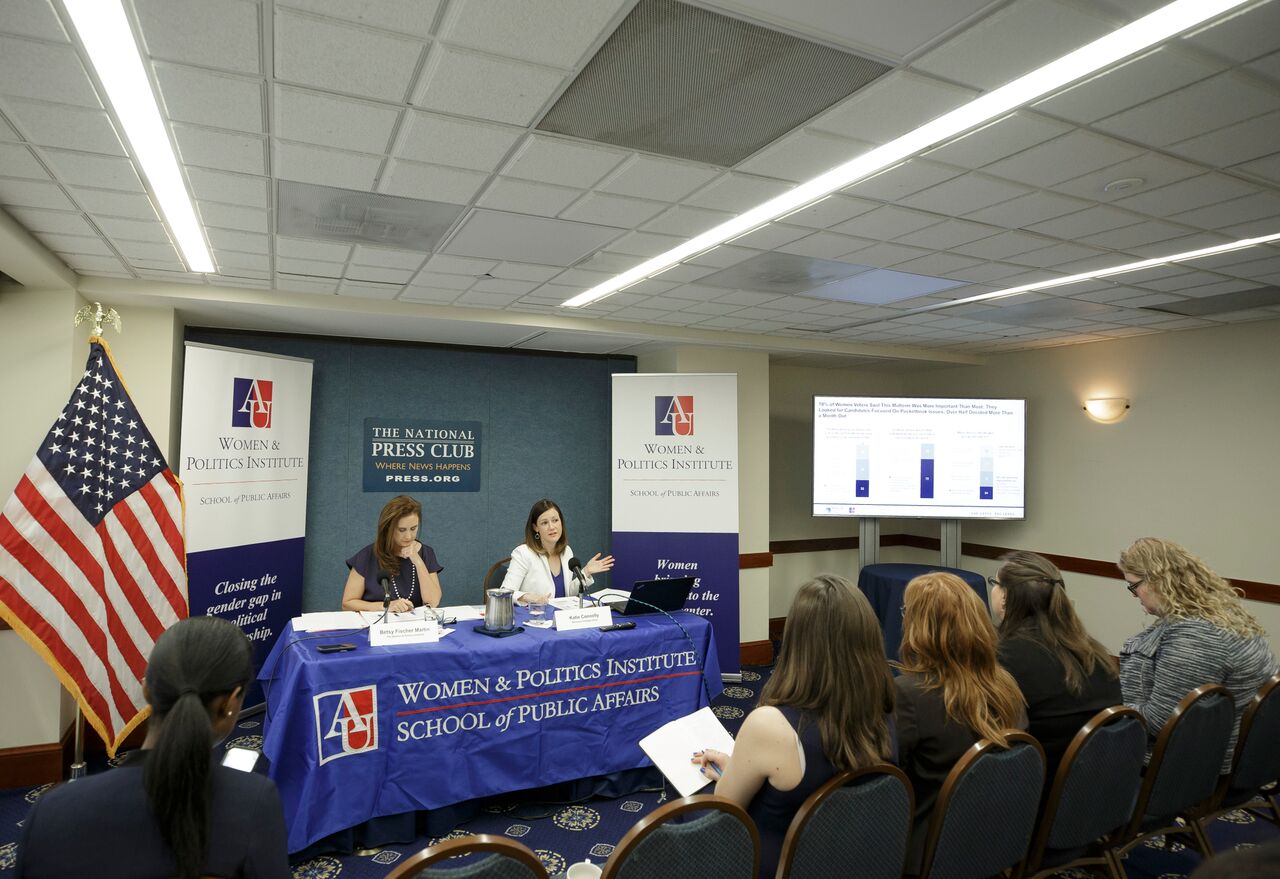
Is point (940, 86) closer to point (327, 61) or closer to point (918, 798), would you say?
point (327, 61)

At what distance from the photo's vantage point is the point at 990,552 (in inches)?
271

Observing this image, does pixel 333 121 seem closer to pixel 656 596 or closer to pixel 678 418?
pixel 656 596

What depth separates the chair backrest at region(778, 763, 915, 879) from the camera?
1729mm

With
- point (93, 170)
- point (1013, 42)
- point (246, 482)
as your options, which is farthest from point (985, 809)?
point (246, 482)

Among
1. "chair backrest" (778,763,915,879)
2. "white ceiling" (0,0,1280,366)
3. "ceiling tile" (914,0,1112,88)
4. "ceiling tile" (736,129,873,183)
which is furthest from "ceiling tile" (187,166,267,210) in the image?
"chair backrest" (778,763,915,879)

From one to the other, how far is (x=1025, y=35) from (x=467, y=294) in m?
3.31

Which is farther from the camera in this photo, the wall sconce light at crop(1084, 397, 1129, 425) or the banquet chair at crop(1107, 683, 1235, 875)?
the wall sconce light at crop(1084, 397, 1129, 425)

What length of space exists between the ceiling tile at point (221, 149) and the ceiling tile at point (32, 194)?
65 cm

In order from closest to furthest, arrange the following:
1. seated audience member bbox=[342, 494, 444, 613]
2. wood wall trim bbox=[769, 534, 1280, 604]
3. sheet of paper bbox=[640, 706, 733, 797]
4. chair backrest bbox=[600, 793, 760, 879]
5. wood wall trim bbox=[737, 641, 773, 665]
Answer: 1. chair backrest bbox=[600, 793, 760, 879]
2. sheet of paper bbox=[640, 706, 733, 797]
3. seated audience member bbox=[342, 494, 444, 613]
4. wood wall trim bbox=[769, 534, 1280, 604]
5. wood wall trim bbox=[737, 641, 773, 665]

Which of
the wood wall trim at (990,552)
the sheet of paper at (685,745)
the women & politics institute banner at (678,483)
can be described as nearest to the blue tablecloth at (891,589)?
the wood wall trim at (990,552)

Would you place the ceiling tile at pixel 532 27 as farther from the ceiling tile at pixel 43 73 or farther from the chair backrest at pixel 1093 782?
the chair backrest at pixel 1093 782

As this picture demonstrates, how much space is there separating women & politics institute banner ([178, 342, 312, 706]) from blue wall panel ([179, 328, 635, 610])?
11.8 inches

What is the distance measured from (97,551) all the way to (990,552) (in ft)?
22.3

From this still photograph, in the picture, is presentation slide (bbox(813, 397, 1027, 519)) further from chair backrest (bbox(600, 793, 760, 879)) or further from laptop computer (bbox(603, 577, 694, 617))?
chair backrest (bbox(600, 793, 760, 879))
